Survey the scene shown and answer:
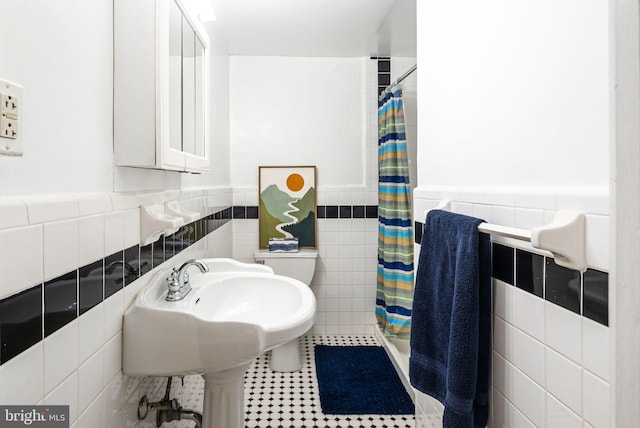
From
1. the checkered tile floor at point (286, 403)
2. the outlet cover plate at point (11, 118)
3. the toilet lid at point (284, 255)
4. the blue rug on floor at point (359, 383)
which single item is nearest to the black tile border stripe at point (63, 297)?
the outlet cover plate at point (11, 118)

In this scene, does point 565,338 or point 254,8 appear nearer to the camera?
point 565,338

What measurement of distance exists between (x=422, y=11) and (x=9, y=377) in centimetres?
160

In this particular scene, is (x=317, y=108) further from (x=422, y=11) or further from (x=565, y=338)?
(x=565, y=338)

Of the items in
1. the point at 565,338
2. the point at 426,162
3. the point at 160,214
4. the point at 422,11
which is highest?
the point at 422,11

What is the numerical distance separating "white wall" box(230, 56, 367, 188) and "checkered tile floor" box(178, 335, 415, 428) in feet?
4.88

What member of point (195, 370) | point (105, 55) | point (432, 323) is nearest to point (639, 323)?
point (432, 323)

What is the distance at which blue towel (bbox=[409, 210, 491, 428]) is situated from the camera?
1.03 meters

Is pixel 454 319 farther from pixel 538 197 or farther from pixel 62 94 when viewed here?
pixel 62 94

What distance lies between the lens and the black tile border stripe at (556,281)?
2.37 ft

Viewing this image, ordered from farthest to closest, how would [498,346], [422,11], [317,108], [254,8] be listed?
[317,108], [254,8], [422,11], [498,346]

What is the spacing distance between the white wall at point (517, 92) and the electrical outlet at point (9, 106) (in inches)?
39.8

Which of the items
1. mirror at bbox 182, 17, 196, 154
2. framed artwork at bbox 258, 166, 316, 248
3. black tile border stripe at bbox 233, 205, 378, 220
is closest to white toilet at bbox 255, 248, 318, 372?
framed artwork at bbox 258, 166, 316, 248

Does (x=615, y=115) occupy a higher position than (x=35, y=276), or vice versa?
(x=615, y=115)

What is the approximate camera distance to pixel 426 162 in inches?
61.8
